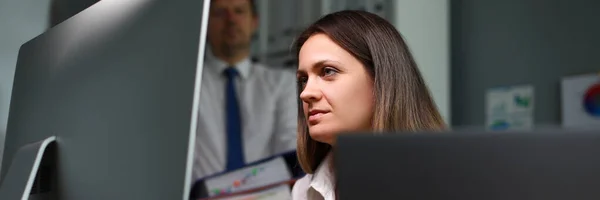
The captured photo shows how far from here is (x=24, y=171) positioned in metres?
0.72

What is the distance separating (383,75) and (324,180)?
0.17 metres

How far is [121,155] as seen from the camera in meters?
0.61

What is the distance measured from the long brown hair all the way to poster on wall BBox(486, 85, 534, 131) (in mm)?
1283

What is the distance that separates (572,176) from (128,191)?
15.4 inches

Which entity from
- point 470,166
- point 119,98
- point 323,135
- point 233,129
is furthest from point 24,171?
point 233,129

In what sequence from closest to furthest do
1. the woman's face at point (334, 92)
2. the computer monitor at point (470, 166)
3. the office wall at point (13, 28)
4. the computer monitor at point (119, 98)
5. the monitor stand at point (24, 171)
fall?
the computer monitor at point (470, 166) < the computer monitor at point (119, 98) < the monitor stand at point (24, 171) < the woman's face at point (334, 92) < the office wall at point (13, 28)

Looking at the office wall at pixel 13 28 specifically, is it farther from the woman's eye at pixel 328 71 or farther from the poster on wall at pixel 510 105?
the poster on wall at pixel 510 105

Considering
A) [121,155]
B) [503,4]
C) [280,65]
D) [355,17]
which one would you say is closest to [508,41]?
[503,4]

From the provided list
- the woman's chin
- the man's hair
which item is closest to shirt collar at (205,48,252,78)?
the man's hair

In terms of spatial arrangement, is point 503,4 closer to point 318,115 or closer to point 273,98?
point 273,98

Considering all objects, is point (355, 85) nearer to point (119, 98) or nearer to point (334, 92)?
point (334, 92)

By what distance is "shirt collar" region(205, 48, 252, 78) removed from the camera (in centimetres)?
213

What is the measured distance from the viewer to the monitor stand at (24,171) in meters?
0.70

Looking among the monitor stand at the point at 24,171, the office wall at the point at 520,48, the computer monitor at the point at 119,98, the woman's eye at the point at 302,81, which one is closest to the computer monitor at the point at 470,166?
the computer monitor at the point at 119,98
